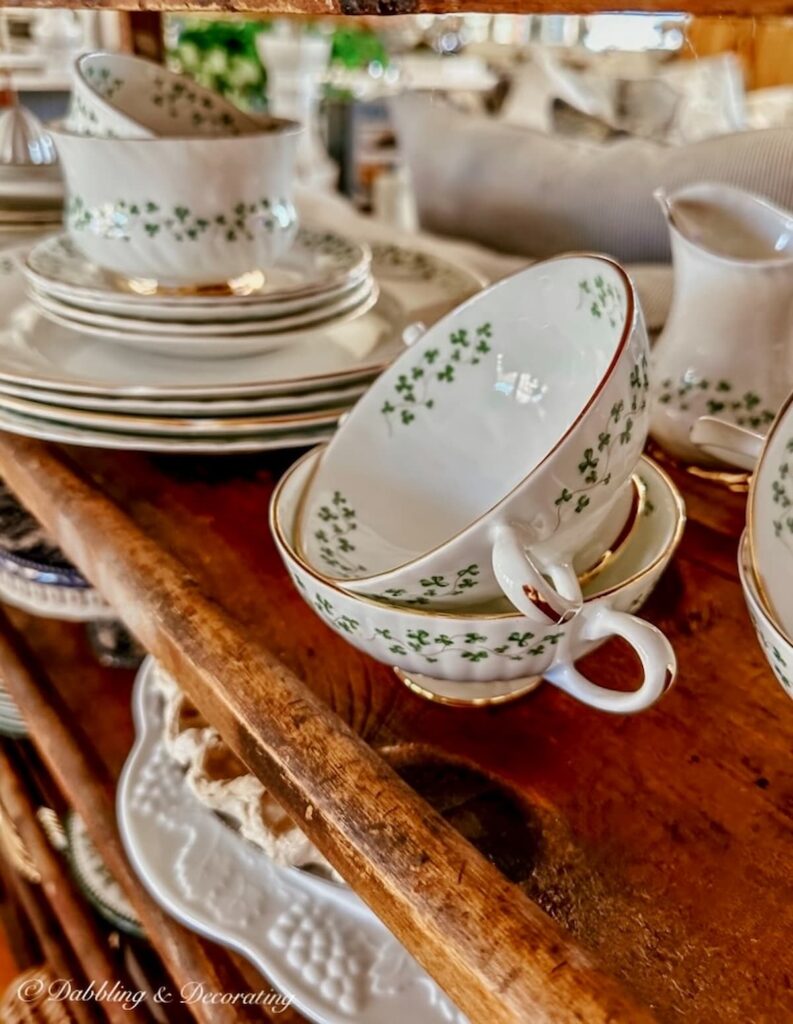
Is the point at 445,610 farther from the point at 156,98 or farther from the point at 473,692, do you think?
the point at 156,98

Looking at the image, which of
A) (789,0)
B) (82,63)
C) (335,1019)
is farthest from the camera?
(82,63)

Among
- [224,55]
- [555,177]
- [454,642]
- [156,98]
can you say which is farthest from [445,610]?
[224,55]

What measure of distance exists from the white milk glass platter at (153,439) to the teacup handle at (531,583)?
209 mm

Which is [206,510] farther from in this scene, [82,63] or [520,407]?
[82,63]

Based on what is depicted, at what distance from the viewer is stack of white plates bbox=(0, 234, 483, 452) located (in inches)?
18.7

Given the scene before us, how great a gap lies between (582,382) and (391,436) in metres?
0.09

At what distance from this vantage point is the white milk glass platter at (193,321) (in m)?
0.51

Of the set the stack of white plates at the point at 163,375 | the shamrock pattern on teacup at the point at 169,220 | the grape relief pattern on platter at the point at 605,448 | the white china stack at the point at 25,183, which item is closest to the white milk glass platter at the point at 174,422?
the stack of white plates at the point at 163,375

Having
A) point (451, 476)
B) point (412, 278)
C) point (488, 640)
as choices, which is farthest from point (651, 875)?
point (412, 278)

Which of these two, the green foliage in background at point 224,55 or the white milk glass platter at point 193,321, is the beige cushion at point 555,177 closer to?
the white milk glass platter at point 193,321

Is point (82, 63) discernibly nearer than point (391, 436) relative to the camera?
No

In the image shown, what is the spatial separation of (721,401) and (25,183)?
1.99 feet

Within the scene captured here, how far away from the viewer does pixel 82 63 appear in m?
0.55

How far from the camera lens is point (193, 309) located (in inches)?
20.0
